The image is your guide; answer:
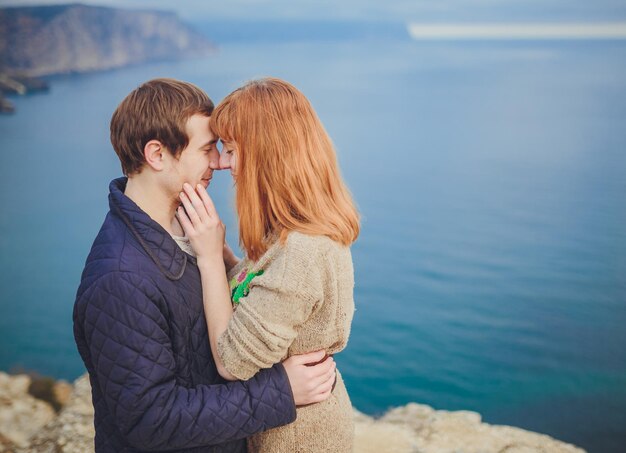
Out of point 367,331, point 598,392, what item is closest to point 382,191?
point 367,331

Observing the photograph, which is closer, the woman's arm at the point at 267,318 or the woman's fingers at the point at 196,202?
the woman's arm at the point at 267,318

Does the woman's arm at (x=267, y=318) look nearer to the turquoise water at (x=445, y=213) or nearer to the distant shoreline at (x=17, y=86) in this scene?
the turquoise water at (x=445, y=213)

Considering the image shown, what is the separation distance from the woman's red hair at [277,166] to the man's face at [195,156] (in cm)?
9

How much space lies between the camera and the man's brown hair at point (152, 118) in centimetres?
143

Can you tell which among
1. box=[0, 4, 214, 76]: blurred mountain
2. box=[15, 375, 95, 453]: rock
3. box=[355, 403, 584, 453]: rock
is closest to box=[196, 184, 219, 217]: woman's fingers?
box=[15, 375, 95, 453]: rock

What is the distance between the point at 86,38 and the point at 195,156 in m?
8.96

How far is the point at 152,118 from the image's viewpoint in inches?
56.2

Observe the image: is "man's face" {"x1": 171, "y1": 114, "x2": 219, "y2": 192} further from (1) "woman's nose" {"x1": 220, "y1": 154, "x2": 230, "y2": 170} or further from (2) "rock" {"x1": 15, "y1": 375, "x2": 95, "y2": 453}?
(2) "rock" {"x1": 15, "y1": 375, "x2": 95, "y2": 453}

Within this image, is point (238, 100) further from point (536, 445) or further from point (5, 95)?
point (5, 95)

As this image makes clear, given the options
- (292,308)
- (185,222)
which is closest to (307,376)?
(292,308)

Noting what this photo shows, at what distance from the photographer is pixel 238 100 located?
4.52 ft

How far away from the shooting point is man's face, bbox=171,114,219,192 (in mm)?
1478

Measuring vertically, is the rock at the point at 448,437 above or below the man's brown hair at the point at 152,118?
below

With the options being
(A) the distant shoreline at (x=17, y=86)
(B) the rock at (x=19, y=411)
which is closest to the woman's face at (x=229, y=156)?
(B) the rock at (x=19, y=411)
